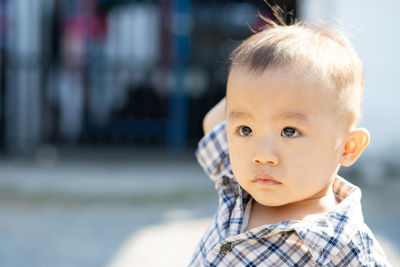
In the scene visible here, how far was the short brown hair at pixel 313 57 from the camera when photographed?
4.38ft

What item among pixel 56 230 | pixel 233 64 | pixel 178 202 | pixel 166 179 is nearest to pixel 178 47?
pixel 166 179

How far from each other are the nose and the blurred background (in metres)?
2.11

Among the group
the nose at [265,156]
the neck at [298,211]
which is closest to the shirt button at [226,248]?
the neck at [298,211]

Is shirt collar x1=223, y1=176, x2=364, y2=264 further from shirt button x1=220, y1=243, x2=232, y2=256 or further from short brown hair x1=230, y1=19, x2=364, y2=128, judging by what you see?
short brown hair x1=230, y1=19, x2=364, y2=128

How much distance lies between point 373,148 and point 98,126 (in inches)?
127

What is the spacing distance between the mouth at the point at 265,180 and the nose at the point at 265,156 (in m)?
0.03

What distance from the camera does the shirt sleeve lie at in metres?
1.77

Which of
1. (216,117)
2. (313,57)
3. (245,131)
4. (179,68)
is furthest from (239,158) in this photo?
(179,68)

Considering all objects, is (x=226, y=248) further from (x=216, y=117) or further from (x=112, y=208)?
(x=112, y=208)

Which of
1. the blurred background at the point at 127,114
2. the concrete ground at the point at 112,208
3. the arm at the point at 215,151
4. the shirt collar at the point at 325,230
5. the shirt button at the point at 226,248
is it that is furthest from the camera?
the blurred background at the point at 127,114

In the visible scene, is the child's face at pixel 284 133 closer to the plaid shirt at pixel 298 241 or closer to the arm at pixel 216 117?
the plaid shirt at pixel 298 241

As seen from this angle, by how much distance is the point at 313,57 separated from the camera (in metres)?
1.34

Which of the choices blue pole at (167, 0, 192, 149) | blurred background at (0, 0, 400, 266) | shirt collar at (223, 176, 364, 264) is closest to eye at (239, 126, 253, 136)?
shirt collar at (223, 176, 364, 264)

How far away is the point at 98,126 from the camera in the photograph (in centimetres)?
666
